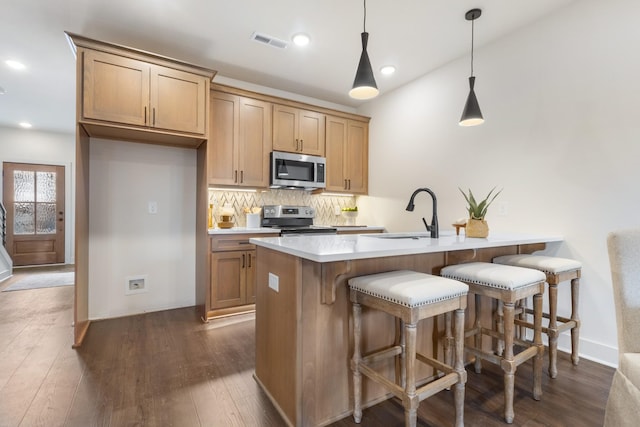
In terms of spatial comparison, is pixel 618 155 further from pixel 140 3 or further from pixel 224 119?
pixel 140 3

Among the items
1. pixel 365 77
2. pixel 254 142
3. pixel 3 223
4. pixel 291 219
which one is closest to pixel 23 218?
pixel 3 223

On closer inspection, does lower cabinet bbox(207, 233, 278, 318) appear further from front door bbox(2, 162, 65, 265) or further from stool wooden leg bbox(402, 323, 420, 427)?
front door bbox(2, 162, 65, 265)

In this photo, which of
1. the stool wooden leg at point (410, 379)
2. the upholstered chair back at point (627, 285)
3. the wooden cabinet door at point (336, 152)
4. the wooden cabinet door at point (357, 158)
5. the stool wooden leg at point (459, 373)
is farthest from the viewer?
the wooden cabinet door at point (357, 158)

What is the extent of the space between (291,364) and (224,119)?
2.72 meters

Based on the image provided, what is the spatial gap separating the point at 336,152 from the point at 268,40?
1.69 meters

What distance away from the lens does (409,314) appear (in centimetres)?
→ 129

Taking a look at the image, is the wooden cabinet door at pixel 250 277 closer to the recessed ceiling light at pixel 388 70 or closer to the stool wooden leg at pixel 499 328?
the stool wooden leg at pixel 499 328

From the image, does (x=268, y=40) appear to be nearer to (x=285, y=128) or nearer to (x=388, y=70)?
(x=285, y=128)

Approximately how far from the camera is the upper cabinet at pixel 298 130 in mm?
3693

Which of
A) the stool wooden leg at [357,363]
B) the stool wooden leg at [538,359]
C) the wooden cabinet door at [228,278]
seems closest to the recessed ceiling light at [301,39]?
the wooden cabinet door at [228,278]

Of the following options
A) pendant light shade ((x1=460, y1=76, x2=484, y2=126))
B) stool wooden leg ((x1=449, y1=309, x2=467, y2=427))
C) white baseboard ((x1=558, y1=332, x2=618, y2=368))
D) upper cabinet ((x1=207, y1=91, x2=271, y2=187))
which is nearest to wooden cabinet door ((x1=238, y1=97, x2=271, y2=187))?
upper cabinet ((x1=207, y1=91, x2=271, y2=187))

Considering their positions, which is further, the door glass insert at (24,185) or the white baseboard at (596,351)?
the door glass insert at (24,185)

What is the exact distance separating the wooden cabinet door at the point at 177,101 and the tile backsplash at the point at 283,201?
943 mm

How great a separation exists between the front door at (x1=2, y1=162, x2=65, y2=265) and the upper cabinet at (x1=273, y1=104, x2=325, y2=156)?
16.9 ft
